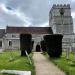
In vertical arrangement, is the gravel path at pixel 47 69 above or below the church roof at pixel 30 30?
below

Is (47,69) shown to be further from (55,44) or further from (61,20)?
(61,20)

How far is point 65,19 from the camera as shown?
73812 mm

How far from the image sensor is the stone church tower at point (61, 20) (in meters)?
73.4

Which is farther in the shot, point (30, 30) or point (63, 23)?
point (30, 30)

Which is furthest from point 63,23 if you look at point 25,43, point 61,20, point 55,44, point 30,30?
point 55,44

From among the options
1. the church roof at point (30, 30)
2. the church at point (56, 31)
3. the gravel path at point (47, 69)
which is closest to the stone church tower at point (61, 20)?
the church at point (56, 31)

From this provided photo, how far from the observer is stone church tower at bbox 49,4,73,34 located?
241ft

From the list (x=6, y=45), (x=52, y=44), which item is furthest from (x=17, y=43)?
(x=52, y=44)

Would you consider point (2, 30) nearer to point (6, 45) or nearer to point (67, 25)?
point (6, 45)

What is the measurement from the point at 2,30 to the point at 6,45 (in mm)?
6156

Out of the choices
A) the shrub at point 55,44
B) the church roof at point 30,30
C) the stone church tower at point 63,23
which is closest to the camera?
the shrub at point 55,44

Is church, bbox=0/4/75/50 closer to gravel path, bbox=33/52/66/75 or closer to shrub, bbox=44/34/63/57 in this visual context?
shrub, bbox=44/34/63/57

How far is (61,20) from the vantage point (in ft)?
242

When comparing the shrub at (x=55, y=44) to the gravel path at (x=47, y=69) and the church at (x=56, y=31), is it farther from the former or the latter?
the church at (x=56, y=31)
